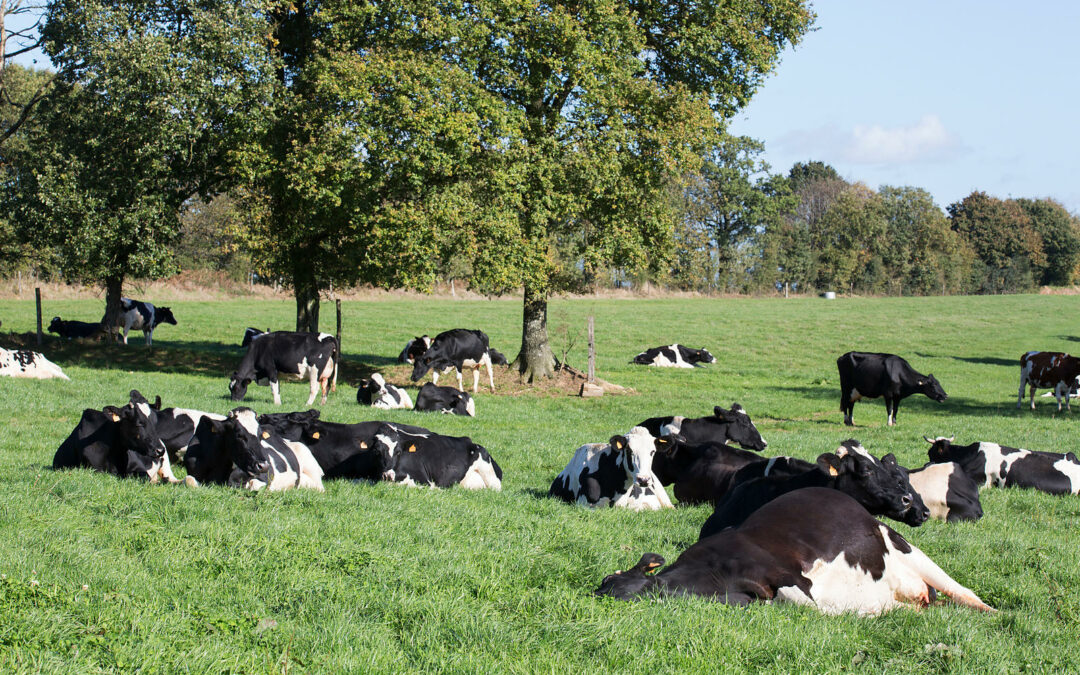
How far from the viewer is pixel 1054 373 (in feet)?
88.8

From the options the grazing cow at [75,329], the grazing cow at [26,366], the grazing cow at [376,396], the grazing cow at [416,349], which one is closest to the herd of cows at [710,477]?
the grazing cow at [376,396]

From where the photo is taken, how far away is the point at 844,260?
98000 millimetres

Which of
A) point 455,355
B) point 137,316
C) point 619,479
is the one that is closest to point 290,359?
point 455,355

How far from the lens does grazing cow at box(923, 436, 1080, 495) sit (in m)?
11.9

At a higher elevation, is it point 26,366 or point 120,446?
point 120,446

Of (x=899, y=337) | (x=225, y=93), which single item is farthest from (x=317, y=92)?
(x=899, y=337)

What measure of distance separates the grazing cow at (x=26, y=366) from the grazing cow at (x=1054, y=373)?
25048mm

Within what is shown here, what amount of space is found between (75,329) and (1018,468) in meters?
31.5

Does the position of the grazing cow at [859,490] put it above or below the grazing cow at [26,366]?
above

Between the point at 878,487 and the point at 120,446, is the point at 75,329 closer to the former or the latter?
the point at 120,446

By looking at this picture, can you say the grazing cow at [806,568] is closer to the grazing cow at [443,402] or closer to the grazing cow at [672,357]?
the grazing cow at [443,402]

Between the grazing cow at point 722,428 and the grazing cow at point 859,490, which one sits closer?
the grazing cow at point 859,490

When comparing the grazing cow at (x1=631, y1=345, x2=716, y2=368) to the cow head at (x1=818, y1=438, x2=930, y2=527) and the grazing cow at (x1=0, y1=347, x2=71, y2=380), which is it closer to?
the grazing cow at (x1=0, y1=347, x2=71, y2=380)

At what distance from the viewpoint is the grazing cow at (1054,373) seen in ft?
88.6
